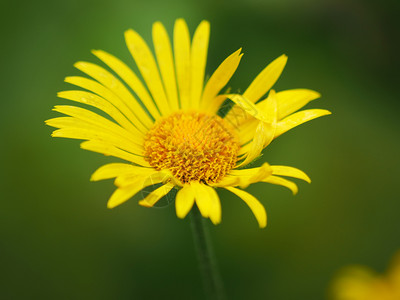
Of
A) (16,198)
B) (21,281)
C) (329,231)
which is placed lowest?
(329,231)

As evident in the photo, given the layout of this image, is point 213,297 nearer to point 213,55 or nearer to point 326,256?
point 326,256

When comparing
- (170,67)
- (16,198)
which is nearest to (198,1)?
(170,67)

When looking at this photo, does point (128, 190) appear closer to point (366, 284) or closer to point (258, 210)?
point (258, 210)

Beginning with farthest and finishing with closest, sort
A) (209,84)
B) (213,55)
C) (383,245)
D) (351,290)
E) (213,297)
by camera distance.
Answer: (213,55), (383,245), (351,290), (209,84), (213,297)

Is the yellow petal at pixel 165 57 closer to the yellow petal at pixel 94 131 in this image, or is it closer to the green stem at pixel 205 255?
the yellow petal at pixel 94 131

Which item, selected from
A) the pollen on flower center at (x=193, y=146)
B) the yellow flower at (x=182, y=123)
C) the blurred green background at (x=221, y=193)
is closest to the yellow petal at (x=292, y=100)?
the yellow flower at (x=182, y=123)

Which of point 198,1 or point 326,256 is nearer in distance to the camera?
point 326,256
